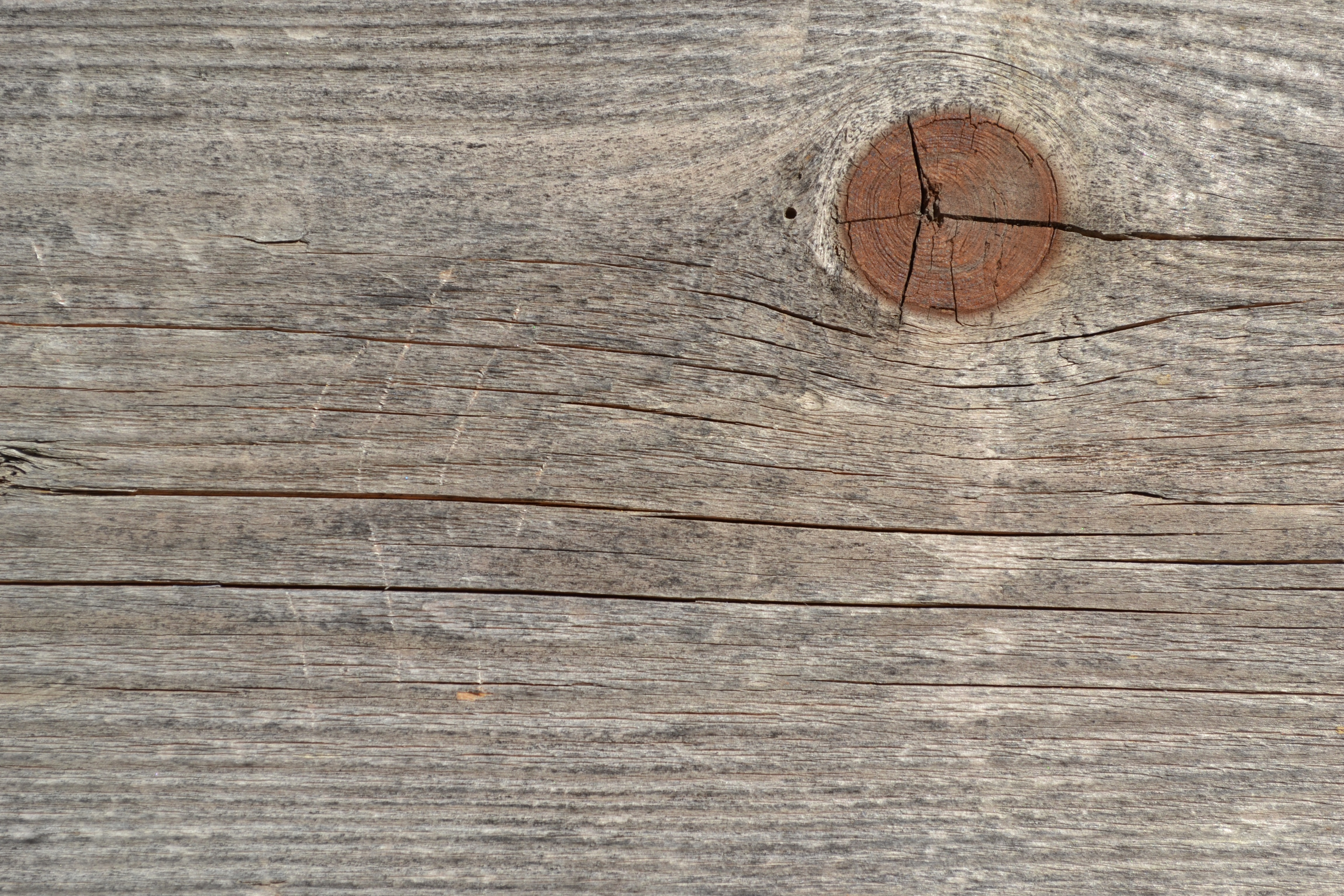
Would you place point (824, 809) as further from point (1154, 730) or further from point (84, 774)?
point (84, 774)

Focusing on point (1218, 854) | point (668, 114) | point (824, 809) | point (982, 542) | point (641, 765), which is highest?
point (668, 114)

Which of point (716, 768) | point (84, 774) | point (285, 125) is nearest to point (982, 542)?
point (716, 768)

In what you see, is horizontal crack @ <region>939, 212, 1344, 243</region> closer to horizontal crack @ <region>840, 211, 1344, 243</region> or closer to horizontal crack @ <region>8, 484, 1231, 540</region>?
horizontal crack @ <region>840, 211, 1344, 243</region>

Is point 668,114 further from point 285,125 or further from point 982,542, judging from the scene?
point 982,542

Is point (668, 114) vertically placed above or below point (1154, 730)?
above

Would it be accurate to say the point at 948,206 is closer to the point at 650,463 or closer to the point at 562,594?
the point at 650,463

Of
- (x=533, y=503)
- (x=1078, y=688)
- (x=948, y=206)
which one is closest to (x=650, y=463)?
(x=533, y=503)
